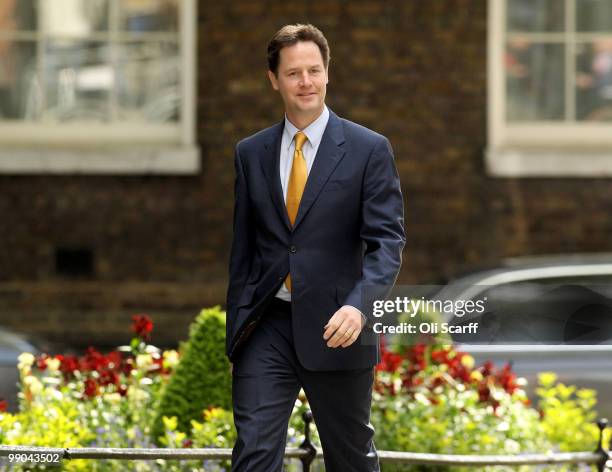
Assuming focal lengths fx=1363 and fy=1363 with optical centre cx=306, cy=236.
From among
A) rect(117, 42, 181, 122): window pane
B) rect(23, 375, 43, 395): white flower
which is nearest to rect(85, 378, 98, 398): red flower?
rect(23, 375, 43, 395): white flower

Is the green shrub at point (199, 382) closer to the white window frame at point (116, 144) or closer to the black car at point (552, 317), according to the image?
the black car at point (552, 317)

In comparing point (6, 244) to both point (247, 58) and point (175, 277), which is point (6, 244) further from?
point (247, 58)

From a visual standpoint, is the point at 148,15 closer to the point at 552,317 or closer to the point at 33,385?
the point at 552,317

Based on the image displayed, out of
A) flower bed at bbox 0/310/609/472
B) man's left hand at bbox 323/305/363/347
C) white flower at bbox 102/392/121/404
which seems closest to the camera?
man's left hand at bbox 323/305/363/347

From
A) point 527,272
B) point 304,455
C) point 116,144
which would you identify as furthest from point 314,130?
point 116,144

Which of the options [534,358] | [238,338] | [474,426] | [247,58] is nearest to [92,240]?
[247,58]

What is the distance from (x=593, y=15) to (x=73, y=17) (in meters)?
5.01

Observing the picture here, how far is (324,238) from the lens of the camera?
4.46m

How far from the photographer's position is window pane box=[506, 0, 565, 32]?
43.0 ft

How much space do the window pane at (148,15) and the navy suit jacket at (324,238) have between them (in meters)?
8.73

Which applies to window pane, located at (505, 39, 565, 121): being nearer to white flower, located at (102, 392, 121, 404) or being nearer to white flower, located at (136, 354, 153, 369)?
white flower, located at (136, 354, 153, 369)

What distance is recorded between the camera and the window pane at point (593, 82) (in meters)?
13.2

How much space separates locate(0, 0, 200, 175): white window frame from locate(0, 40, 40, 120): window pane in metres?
0.16

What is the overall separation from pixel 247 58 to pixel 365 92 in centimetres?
113
